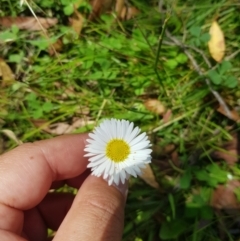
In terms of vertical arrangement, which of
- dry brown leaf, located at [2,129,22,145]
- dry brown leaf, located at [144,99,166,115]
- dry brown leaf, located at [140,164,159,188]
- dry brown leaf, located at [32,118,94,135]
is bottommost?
dry brown leaf, located at [140,164,159,188]

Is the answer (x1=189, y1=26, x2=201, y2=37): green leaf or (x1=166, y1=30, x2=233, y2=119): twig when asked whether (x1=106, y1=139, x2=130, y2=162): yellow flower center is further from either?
(x1=189, y1=26, x2=201, y2=37): green leaf

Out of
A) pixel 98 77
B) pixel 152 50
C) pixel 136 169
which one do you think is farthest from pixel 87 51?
pixel 136 169

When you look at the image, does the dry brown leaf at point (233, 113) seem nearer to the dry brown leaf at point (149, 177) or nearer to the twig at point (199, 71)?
the twig at point (199, 71)

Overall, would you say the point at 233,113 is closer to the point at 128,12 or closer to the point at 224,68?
the point at 224,68

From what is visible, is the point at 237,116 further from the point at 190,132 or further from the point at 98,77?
the point at 98,77

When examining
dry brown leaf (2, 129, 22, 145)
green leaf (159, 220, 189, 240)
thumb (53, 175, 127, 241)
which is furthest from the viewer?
dry brown leaf (2, 129, 22, 145)

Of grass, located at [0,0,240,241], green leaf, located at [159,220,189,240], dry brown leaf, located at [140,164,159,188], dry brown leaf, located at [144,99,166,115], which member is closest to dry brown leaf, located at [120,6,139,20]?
grass, located at [0,0,240,241]

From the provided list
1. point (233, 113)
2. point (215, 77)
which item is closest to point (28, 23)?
point (215, 77)
